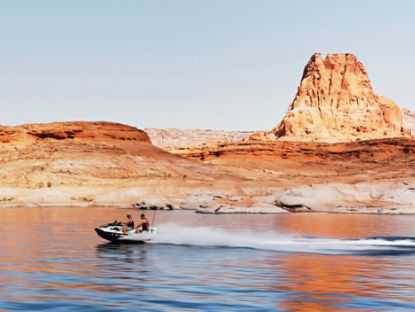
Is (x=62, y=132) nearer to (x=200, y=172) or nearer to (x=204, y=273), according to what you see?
(x=200, y=172)

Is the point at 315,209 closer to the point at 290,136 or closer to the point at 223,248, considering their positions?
the point at 223,248

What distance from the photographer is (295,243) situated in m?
32.9

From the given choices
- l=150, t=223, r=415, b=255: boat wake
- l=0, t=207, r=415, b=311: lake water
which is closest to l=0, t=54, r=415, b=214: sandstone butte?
l=150, t=223, r=415, b=255: boat wake

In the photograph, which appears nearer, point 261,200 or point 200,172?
point 261,200

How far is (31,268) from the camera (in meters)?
21.8

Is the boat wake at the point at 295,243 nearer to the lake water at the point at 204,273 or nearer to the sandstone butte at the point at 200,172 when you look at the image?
the lake water at the point at 204,273

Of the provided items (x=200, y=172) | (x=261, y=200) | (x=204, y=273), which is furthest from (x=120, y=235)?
(x=200, y=172)

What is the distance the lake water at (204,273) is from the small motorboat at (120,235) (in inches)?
21.8

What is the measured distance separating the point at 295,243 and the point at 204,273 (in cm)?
1223

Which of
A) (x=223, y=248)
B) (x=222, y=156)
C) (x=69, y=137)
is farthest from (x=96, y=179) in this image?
(x=223, y=248)

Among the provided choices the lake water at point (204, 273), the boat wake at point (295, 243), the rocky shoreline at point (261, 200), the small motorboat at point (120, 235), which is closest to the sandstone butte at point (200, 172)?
the rocky shoreline at point (261, 200)

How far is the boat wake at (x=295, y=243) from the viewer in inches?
1198

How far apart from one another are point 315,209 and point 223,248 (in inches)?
1610

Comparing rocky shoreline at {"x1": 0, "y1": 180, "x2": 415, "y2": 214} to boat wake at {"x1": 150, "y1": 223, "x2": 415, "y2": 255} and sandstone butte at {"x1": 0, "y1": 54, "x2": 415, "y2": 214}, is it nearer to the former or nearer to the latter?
sandstone butte at {"x1": 0, "y1": 54, "x2": 415, "y2": 214}
